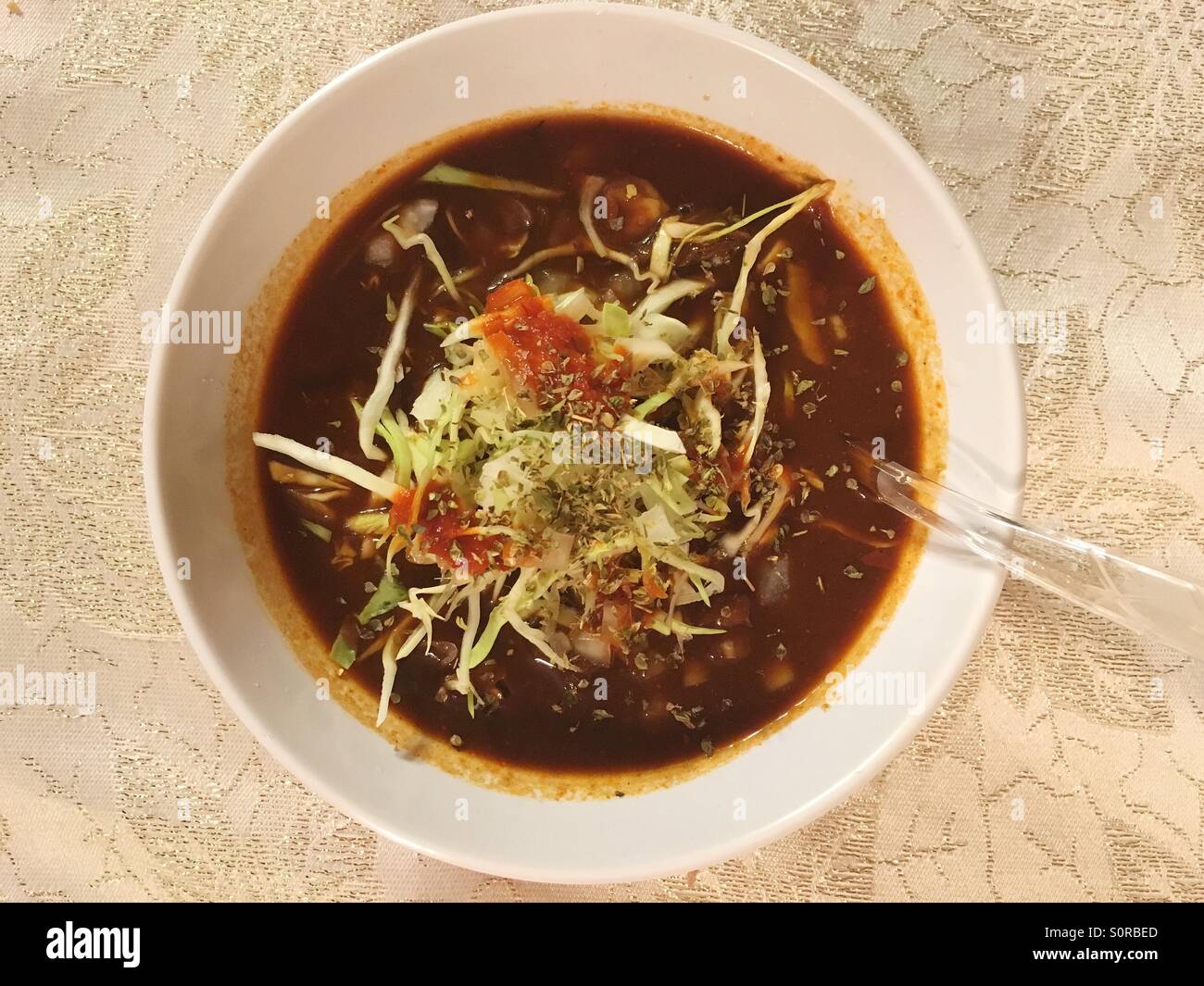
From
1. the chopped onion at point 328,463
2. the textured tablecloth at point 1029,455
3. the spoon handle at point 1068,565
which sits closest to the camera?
the spoon handle at point 1068,565

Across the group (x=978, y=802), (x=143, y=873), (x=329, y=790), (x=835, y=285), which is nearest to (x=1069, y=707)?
(x=978, y=802)

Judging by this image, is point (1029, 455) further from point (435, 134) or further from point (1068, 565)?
point (435, 134)

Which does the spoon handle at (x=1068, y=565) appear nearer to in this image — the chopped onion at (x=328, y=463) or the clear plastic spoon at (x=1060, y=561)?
the clear plastic spoon at (x=1060, y=561)

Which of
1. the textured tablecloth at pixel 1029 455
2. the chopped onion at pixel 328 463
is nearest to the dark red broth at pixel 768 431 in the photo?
the chopped onion at pixel 328 463

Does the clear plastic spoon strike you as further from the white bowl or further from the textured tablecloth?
the textured tablecloth

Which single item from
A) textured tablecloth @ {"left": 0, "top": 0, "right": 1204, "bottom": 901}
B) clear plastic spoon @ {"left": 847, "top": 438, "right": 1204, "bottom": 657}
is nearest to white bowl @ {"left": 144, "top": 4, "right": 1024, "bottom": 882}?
clear plastic spoon @ {"left": 847, "top": 438, "right": 1204, "bottom": 657}

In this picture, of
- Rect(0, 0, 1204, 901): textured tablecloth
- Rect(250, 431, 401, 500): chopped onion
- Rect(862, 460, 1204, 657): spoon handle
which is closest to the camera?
Rect(862, 460, 1204, 657): spoon handle

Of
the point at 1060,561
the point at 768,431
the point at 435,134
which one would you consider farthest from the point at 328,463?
the point at 1060,561
